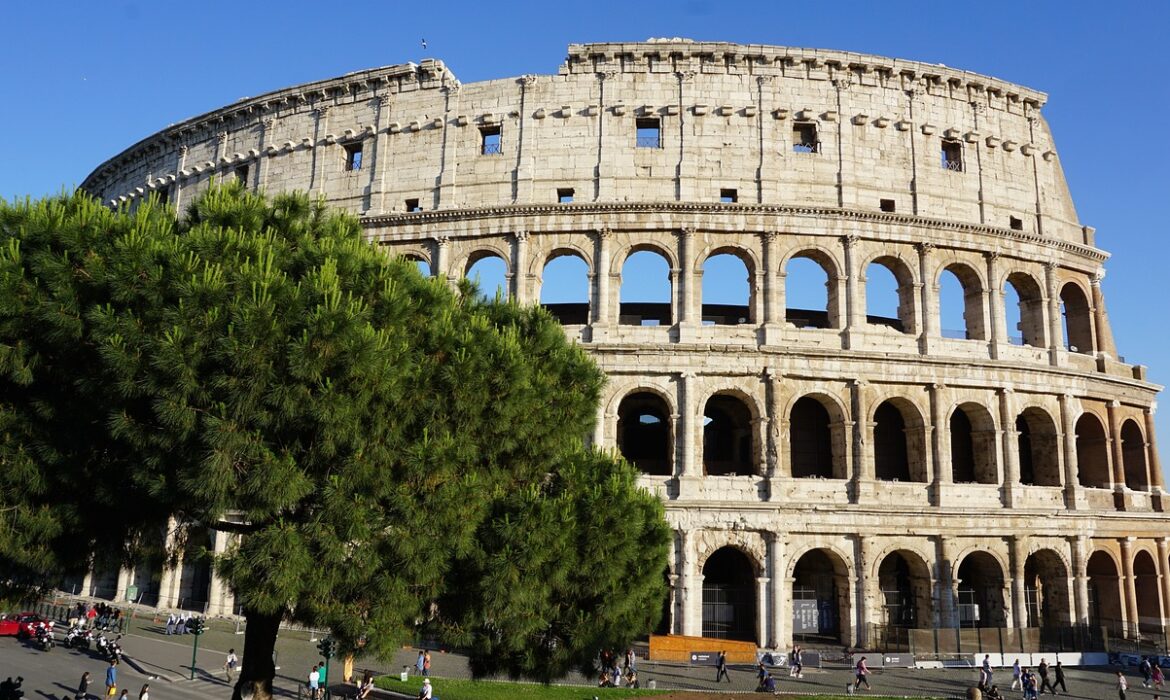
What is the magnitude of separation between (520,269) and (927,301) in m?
11.7

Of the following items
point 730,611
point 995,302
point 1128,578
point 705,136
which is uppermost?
point 705,136

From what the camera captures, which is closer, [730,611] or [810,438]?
[730,611]

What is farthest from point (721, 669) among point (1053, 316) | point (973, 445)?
point (1053, 316)

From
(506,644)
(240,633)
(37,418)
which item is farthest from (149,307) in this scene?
(240,633)

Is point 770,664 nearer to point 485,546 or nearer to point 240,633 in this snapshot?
point 485,546

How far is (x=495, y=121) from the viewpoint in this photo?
2378 centimetres

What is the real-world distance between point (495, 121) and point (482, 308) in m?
11.9

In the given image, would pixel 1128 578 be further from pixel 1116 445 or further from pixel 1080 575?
pixel 1116 445

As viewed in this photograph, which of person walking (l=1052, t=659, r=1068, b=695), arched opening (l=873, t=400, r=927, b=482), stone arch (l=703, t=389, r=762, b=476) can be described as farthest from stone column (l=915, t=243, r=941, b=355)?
person walking (l=1052, t=659, r=1068, b=695)

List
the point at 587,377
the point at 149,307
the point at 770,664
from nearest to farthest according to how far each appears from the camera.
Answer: the point at 149,307, the point at 587,377, the point at 770,664

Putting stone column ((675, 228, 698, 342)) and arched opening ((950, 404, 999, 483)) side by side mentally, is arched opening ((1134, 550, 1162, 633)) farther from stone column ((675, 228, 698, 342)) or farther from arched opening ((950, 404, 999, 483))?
stone column ((675, 228, 698, 342))

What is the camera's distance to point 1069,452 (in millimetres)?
23094

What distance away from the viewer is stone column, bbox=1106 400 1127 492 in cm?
2394

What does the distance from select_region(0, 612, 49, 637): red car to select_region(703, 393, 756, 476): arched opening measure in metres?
20.3
